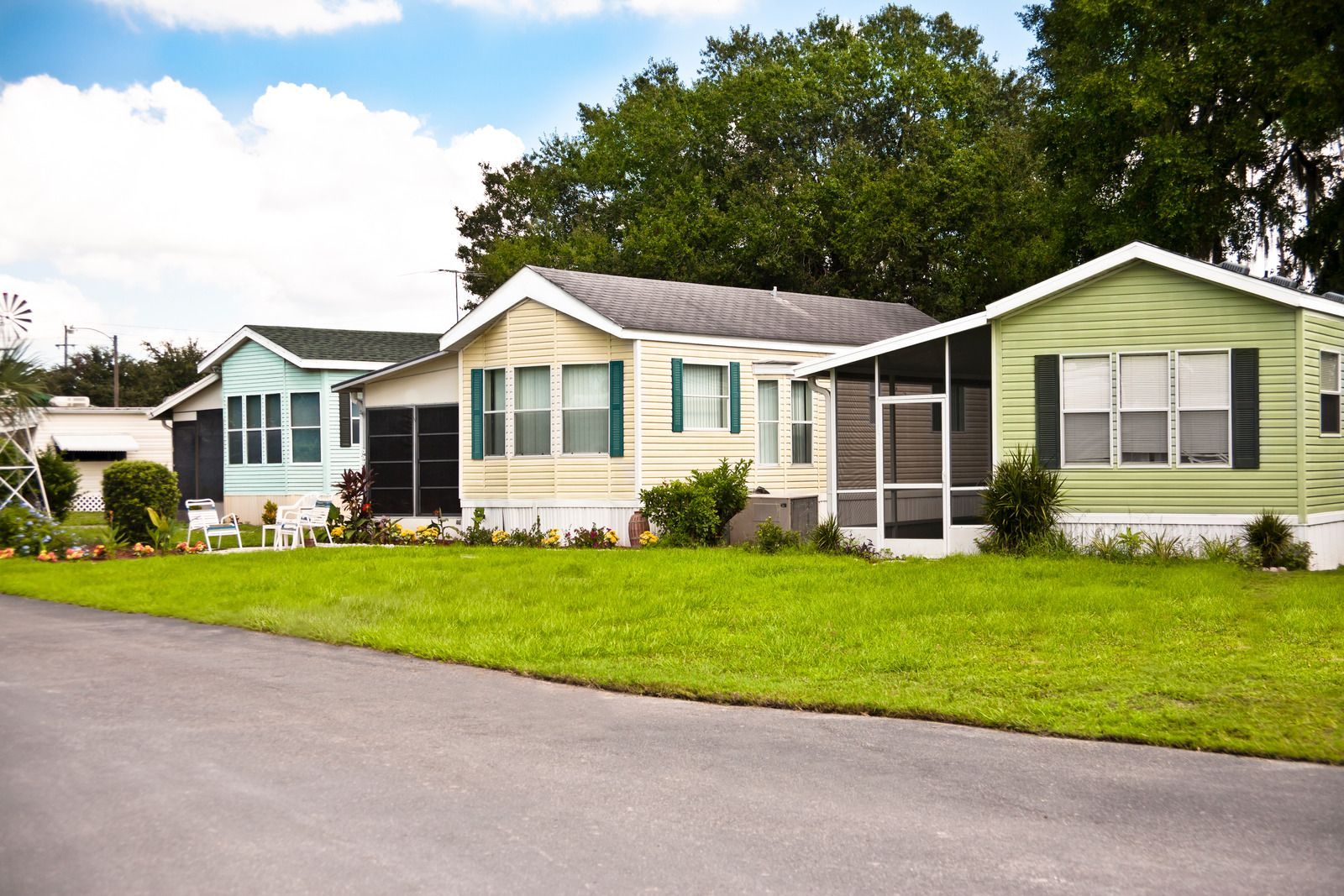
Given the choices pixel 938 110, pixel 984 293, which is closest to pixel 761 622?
pixel 984 293

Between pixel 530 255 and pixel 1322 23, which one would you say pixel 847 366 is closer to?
pixel 1322 23

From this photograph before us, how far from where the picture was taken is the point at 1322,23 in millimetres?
23781

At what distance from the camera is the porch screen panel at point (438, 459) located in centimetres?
2500

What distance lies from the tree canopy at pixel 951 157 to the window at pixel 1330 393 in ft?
28.4

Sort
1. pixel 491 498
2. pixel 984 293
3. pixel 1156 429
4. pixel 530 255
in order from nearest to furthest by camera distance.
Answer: pixel 1156 429
pixel 491 498
pixel 984 293
pixel 530 255

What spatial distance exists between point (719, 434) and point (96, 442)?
2542cm

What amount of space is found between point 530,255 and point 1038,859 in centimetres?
4227

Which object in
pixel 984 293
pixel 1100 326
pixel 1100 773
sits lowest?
pixel 1100 773

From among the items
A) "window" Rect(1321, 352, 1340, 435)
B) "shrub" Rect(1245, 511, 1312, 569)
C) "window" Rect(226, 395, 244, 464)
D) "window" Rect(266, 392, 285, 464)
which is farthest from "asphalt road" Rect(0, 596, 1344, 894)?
"window" Rect(226, 395, 244, 464)

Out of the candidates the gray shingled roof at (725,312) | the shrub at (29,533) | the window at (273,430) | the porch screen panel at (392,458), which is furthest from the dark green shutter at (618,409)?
the window at (273,430)

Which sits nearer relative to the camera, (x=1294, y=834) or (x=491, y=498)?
(x=1294, y=834)

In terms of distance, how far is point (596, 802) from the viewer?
6371 mm

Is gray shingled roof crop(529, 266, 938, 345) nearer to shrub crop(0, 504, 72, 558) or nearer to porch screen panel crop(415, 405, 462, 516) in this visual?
porch screen panel crop(415, 405, 462, 516)

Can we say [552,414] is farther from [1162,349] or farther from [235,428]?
[235,428]
